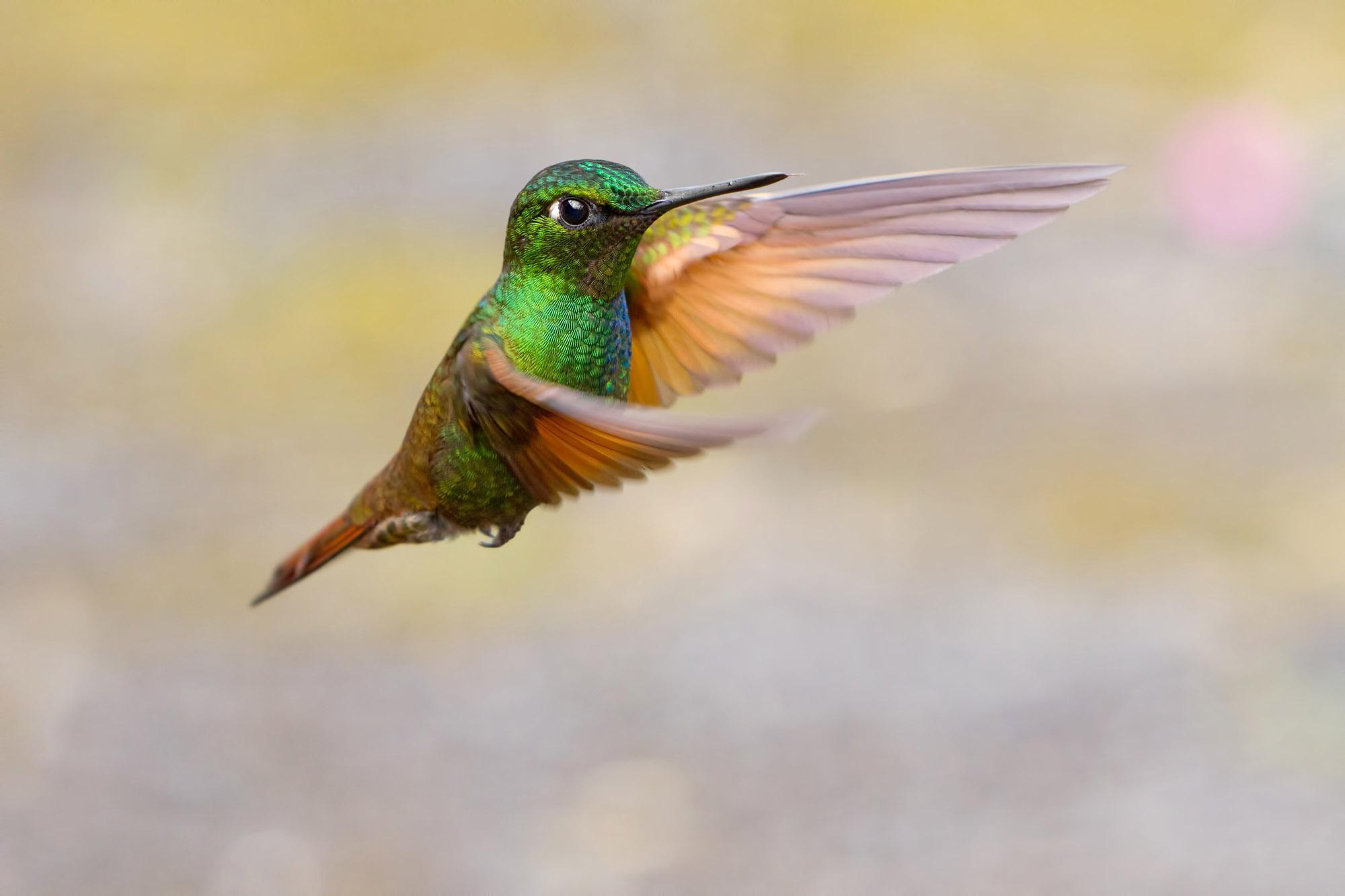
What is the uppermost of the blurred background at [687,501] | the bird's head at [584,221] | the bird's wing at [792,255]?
the blurred background at [687,501]

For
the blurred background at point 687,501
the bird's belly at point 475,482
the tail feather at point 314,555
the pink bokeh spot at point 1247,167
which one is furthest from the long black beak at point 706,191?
the pink bokeh spot at point 1247,167

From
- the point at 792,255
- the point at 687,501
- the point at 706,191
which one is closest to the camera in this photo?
the point at 706,191

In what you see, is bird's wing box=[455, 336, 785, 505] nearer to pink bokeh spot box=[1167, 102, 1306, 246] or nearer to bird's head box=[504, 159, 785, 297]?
bird's head box=[504, 159, 785, 297]

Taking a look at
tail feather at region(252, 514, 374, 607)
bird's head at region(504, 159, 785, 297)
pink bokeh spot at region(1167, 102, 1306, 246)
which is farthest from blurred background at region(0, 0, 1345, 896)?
bird's head at region(504, 159, 785, 297)

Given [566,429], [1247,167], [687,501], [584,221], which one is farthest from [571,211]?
[1247,167]

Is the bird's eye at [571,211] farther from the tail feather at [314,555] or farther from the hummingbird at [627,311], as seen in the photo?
the tail feather at [314,555]

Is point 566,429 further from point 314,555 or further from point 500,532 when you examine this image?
point 314,555

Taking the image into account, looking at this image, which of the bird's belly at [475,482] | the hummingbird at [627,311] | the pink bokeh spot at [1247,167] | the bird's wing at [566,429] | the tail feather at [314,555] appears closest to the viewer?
the bird's wing at [566,429]
